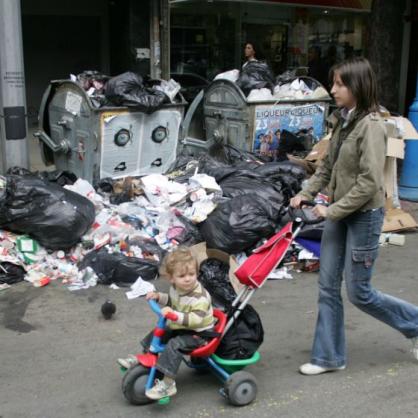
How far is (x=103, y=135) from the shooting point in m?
6.33

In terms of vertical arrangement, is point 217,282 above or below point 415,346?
above

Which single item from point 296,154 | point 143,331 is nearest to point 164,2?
point 296,154

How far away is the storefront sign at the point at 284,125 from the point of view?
23.4ft

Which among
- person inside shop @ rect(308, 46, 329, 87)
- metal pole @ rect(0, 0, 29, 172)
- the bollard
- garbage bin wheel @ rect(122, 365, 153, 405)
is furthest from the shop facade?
garbage bin wheel @ rect(122, 365, 153, 405)

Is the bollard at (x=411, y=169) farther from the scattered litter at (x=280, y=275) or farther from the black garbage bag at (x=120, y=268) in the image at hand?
the black garbage bag at (x=120, y=268)

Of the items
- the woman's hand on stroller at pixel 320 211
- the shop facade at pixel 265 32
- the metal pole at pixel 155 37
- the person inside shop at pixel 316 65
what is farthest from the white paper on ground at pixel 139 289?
the person inside shop at pixel 316 65

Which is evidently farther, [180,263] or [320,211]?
[320,211]

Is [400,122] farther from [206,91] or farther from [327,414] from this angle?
[327,414]

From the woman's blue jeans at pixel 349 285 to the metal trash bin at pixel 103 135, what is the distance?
354 centimetres

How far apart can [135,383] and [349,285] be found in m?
1.22

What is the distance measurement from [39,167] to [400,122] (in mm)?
4757

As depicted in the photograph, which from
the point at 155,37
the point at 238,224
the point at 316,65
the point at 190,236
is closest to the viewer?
the point at 238,224

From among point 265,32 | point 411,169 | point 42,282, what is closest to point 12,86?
point 42,282

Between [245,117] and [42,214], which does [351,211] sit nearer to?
[42,214]
